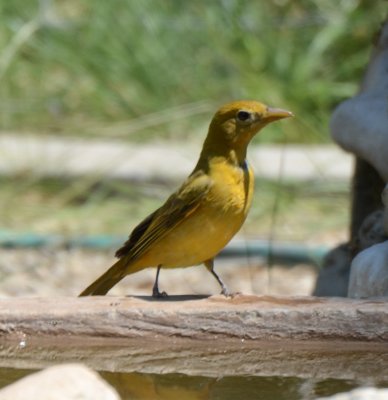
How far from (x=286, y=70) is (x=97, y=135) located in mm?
1406

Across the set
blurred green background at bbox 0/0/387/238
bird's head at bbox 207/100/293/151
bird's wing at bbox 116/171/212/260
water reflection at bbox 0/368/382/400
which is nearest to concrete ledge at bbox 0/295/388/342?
water reflection at bbox 0/368/382/400

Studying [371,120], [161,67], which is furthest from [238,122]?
[161,67]

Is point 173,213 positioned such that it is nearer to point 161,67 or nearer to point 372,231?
point 372,231

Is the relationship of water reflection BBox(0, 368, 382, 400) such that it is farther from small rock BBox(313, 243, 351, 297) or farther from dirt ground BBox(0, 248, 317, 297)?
dirt ground BBox(0, 248, 317, 297)

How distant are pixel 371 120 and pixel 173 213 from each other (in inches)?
35.3

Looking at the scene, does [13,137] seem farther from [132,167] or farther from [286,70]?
[286,70]

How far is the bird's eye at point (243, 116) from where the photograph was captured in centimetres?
429

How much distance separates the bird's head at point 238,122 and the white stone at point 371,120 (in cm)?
46

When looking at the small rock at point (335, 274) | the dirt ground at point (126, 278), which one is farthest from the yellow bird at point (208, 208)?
the dirt ground at point (126, 278)

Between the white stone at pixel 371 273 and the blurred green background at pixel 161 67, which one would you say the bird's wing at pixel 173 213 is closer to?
the white stone at pixel 371 273

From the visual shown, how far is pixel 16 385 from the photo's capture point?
279 cm

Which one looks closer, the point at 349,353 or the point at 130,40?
the point at 349,353

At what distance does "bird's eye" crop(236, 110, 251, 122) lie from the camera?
4.29 metres

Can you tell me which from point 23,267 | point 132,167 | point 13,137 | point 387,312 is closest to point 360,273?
point 387,312
